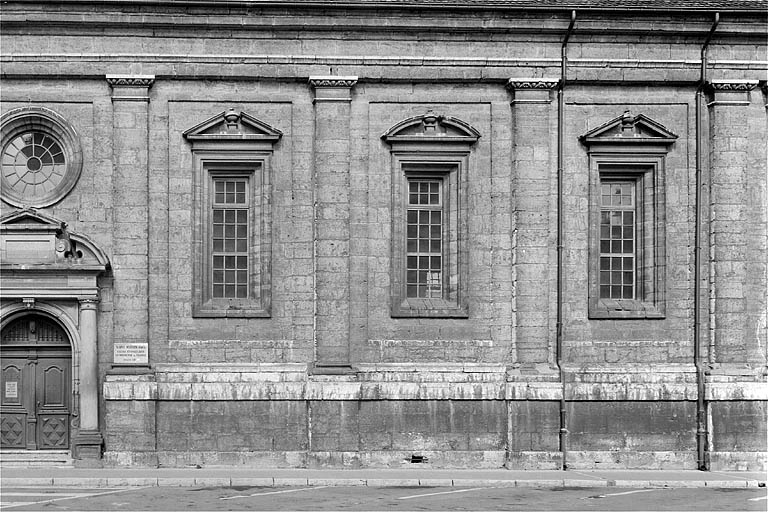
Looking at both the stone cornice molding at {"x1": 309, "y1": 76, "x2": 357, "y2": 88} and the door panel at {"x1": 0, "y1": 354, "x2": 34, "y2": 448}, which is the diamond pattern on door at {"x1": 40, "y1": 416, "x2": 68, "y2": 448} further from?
the stone cornice molding at {"x1": 309, "y1": 76, "x2": 357, "y2": 88}

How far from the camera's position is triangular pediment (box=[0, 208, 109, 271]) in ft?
83.9

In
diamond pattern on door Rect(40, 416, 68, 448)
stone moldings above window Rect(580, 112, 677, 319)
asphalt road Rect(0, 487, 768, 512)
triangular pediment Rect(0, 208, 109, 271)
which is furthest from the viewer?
stone moldings above window Rect(580, 112, 677, 319)

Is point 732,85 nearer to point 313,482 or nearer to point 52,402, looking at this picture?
point 313,482

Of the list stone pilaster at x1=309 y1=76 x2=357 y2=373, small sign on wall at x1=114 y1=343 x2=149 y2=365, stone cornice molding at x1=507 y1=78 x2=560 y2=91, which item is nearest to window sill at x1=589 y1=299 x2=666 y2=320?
stone cornice molding at x1=507 y1=78 x2=560 y2=91

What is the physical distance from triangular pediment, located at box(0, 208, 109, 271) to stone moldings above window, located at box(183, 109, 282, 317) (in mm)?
2291

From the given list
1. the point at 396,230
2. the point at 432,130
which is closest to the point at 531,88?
the point at 432,130

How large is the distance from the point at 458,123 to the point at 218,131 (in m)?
5.36

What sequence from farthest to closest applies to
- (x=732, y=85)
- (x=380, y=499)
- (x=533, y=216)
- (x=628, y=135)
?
1. (x=628, y=135)
2. (x=732, y=85)
3. (x=533, y=216)
4. (x=380, y=499)

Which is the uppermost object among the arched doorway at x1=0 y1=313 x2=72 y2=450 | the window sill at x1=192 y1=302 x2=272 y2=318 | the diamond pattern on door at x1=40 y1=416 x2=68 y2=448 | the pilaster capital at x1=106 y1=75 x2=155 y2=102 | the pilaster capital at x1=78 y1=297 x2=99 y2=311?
the pilaster capital at x1=106 y1=75 x2=155 y2=102

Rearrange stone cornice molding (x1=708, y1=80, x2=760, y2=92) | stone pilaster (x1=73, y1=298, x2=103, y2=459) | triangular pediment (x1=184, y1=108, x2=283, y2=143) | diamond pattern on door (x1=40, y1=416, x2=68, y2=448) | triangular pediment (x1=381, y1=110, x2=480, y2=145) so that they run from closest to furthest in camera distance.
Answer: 1. stone pilaster (x1=73, y1=298, x2=103, y2=459)
2. diamond pattern on door (x1=40, y1=416, x2=68, y2=448)
3. triangular pediment (x1=184, y1=108, x2=283, y2=143)
4. triangular pediment (x1=381, y1=110, x2=480, y2=145)
5. stone cornice molding (x1=708, y1=80, x2=760, y2=92)

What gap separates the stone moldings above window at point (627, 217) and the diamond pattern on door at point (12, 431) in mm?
12938

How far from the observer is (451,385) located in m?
26.0

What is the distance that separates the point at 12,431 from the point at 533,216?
12468mm

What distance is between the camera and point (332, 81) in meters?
26.0
